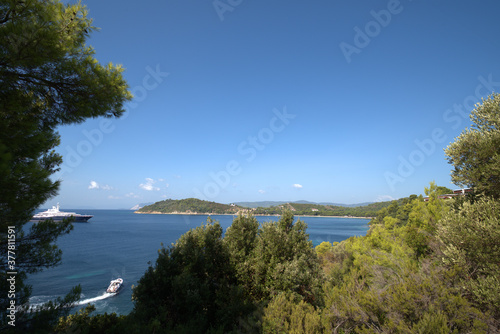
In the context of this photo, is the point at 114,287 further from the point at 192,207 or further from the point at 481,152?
the point at 192,207

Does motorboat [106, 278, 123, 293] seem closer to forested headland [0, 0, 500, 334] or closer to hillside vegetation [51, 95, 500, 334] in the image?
hillside vegetation [51, 95, 500, 334]

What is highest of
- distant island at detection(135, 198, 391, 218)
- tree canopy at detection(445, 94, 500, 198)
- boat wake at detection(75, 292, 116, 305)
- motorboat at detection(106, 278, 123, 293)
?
tree canopy at detection(445, 94, 500, 198)

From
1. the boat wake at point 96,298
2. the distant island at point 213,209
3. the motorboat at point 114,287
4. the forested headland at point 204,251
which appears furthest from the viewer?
the distant island at point 213,209

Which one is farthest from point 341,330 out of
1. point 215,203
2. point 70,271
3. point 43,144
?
point 215,203

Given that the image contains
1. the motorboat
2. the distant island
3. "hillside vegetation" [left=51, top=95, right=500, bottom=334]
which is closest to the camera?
"hillside vegetation" [left=51, top=95, right=500, bottom=334]

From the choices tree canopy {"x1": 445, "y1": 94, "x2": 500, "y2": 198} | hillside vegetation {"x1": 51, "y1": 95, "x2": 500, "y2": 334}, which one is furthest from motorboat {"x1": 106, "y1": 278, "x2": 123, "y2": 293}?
tree canopy {"x1": 445, "y1": 94, "x2": 500, "y2": 198}

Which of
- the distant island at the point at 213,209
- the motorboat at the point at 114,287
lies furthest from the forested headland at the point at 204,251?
the distant island at the point at 213,209

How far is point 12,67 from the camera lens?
12.1 feet

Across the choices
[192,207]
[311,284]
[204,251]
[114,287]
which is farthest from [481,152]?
[192,207]

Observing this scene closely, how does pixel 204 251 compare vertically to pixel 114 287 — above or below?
above

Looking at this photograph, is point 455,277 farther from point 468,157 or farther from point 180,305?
point 180,305

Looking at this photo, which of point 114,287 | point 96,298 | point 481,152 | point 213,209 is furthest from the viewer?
point 213,209

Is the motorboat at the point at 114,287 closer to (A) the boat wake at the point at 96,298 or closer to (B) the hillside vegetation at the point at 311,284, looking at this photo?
(A) the boat wake at the point at 96,298

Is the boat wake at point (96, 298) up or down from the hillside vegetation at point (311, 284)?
down
